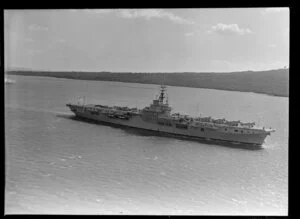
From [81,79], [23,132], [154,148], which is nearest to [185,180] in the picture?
[154,148]

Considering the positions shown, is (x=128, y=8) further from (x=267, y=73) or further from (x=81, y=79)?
(x=267, y=73)

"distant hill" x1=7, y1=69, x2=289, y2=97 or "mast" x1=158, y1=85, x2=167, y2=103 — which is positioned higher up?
"distant hill" x1=7, y1=69, x2=289, y2=97

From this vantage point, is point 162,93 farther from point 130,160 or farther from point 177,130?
point 130,160

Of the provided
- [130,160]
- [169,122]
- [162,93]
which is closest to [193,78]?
[162,93]

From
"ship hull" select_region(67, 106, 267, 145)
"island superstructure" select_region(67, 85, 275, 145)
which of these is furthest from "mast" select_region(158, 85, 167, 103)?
"ship hull" select_region(67, 106, 267, 145)

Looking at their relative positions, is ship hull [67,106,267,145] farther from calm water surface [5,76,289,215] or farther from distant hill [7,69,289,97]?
distant hill [7,69,289,97]
